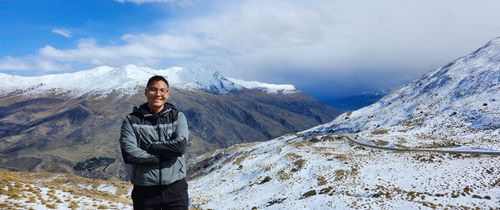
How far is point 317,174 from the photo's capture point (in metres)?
58.3

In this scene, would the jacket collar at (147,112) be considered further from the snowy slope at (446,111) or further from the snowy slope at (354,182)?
the snowy slope at (446,111)

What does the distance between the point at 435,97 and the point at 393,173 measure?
103598 mm

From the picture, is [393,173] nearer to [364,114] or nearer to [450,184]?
[450,184]

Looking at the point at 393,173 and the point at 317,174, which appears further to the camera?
the point at 317,174

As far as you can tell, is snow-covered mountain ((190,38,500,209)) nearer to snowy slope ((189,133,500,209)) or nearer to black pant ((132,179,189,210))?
snowy slope ((189,133,500,209))

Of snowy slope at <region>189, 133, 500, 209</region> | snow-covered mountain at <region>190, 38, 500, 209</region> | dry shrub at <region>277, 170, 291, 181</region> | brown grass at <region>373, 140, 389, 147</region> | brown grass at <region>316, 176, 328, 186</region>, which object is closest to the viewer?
snowy slope at <region>189, 133, 500, 209</region>

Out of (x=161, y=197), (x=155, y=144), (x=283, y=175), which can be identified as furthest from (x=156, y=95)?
(x=283, y=175)

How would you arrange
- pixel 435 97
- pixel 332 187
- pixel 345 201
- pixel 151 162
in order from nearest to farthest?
1. pixel 151 162
2. pixel 345 201
3. pixel 332 187
4. pixel 435 97

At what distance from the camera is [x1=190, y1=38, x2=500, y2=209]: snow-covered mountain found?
1487 inches

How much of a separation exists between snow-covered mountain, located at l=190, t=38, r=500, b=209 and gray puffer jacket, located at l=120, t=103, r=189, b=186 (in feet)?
92.1

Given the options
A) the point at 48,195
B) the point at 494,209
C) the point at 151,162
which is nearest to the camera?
the point at 151,162

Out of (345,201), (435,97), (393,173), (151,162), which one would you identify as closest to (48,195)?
(151,162)

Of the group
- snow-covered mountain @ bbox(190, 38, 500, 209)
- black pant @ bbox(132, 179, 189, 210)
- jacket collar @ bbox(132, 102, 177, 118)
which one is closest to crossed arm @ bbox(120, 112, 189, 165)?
jacket collar @ bbox(132, 102, 177, 118)

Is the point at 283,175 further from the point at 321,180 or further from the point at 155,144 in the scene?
the point at 155,144
